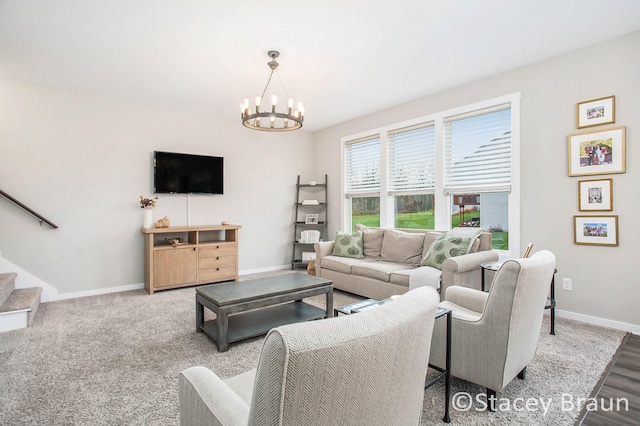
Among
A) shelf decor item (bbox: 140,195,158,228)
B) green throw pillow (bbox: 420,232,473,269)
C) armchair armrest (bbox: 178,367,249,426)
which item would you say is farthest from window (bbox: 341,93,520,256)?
armchair armrest (bbox: 178,367,249,426)

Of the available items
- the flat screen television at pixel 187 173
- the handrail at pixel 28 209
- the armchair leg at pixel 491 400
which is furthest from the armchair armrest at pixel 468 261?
the handrail at pixel 28 209

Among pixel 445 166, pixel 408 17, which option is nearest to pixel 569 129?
pixel 445 166

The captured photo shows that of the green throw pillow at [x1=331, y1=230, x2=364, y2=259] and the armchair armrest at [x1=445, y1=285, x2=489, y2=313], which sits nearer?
the armchair armrest at [x1=445, y1=285, x2=489, y2=313]

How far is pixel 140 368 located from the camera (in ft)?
7.54

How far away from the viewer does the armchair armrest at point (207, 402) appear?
3.13 feet

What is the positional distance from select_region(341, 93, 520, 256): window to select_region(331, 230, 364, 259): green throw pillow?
0.82 m

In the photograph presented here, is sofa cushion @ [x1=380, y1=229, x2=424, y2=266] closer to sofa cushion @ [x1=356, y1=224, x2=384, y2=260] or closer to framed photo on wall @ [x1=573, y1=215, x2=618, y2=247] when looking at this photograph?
sofa cushion @ [x1=356, y1=224, x2=384, y2=260]

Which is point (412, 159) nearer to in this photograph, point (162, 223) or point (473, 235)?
point (473, 235)

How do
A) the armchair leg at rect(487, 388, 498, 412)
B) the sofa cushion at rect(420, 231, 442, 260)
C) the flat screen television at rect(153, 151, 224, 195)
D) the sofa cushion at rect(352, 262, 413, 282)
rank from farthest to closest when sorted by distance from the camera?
the flat screen television at rect(153, 151, 224, 195) < the sofa cushion at rect(420, 231, 442, 260) < the sofa cushion at rect(352, 262, 413, 282) < the armchair leg at rect(487, 388, 498, 412)

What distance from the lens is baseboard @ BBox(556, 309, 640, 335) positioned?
2.89m

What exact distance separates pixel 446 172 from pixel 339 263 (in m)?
1.88

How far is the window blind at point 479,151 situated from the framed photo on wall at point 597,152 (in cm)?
62

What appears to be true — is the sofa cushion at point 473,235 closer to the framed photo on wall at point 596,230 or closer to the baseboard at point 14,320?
the framed photo on wall at point 596,230

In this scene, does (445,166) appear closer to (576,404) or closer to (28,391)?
(576,404)
